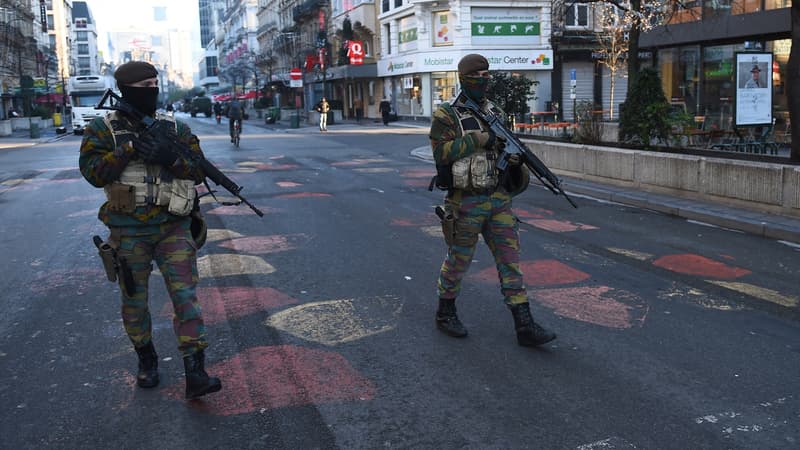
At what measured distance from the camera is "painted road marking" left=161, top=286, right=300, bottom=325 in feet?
18.9

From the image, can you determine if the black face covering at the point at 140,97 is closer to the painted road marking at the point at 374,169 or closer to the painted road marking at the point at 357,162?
the painted road marking at the point at 374,169

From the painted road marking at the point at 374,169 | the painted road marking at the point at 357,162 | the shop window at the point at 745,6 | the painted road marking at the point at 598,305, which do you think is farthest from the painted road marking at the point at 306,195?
the shop window at the point at 745,6

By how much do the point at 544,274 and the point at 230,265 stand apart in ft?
10.2

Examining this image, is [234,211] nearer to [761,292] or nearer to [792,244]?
[761,292]

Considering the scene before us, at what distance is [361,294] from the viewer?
6.35 m

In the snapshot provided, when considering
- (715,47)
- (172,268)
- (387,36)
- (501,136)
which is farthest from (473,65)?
(387,36)

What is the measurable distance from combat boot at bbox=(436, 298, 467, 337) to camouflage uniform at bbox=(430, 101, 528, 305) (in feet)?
1.24

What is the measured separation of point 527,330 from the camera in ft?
16.0

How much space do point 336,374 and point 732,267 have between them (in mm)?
4684

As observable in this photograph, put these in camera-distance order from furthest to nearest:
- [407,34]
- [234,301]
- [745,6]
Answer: [407,34]
[745,6]
[234,301]

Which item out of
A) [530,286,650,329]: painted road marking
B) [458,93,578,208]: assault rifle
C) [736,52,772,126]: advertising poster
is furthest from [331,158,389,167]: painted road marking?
[458,93,578,208]: assault rifle

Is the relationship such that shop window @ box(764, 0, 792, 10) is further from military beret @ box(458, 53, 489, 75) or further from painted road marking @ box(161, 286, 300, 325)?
painted road marking @ box(161, 286, 300, 325)

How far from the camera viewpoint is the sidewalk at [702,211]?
8953mm

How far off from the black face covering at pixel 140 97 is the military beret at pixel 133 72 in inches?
1.6
